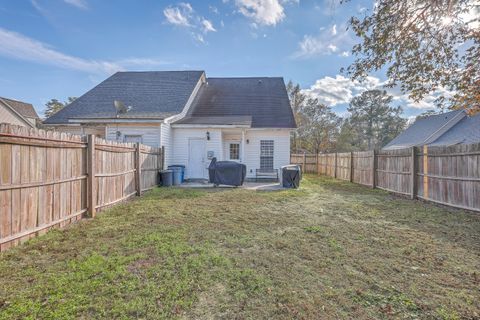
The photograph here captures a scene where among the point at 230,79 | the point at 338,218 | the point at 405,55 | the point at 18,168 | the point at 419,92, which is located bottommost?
the point at 338,218

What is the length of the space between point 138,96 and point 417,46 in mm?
14213

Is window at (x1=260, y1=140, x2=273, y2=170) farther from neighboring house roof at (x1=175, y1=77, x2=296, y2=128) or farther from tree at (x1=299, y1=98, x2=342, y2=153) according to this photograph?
tree at (x1=299, y1=98, x2=342, y2=153)

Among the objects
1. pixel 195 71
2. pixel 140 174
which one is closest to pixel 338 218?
pixel 140 174

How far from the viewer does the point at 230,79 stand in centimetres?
1856

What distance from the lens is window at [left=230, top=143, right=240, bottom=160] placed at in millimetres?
13991

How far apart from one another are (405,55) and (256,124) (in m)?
9.32

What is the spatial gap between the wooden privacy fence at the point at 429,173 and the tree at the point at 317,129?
1816 centimetres

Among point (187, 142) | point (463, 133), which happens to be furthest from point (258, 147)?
point (463, 133)

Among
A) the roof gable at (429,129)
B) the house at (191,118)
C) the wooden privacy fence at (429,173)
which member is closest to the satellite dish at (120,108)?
the house at (191,118)

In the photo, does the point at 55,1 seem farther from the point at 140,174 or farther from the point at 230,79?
the point at 230,79

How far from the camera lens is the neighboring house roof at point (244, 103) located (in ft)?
46.7

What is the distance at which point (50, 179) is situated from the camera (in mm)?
4297

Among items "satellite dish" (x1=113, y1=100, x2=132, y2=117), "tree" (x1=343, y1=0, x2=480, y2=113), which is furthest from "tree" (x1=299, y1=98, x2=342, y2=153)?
"tree" (x1=343, y1=0, x2=480, y2=113)

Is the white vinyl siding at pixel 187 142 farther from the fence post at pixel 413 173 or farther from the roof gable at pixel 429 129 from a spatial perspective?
the roof gable at pixel 429 129
